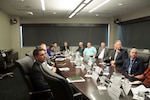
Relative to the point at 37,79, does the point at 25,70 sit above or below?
above

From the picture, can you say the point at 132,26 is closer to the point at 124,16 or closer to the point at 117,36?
the point at 124,16

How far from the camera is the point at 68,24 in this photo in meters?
8.91

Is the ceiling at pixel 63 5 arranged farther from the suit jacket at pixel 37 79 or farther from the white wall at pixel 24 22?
the suit jacket at pixel 37 79

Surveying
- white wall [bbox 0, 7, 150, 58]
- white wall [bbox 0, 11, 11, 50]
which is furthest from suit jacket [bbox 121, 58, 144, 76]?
white wall [bbox 0, 11, 11, 50]

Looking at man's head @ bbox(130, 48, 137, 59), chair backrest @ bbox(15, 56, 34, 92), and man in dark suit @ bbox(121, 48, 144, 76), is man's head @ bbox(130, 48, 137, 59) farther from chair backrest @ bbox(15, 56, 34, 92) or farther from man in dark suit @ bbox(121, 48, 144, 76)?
chair backrest @ bbox(15, 56, 34, 92)

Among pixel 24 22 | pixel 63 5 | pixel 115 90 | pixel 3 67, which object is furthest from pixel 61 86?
pixel 24 22

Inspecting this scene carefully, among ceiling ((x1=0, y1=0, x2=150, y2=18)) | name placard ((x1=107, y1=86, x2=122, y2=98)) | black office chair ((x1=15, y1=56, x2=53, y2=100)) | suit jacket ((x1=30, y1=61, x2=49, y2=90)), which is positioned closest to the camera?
name placard ((x1=107, y1=86, x2=122, y2=98))

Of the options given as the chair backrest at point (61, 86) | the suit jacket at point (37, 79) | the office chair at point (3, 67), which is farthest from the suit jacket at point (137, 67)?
the office chair at point (3, 67)

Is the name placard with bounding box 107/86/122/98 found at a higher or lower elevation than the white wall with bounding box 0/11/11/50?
lower

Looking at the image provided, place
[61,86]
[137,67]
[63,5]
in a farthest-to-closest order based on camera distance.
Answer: [63,5] → [137,67] → [61,86]

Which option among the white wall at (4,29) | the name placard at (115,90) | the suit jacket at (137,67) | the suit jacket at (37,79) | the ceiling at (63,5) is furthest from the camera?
the white wall at (4,29)

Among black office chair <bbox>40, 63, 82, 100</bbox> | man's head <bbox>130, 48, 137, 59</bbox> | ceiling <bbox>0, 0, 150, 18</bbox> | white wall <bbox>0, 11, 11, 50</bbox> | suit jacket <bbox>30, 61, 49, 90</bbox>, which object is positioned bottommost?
suit jacket <bbox>30, 61, 49, 90</bbox>

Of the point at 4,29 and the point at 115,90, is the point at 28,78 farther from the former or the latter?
the point at 4,29

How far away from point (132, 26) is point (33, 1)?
4599 mm
